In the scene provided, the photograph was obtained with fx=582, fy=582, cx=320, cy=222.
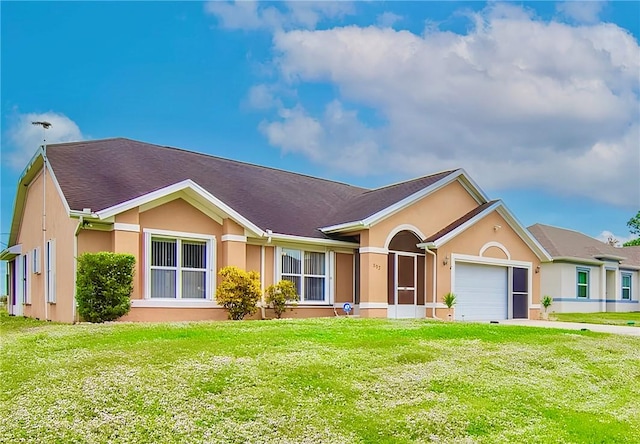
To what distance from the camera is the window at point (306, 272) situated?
19969mm

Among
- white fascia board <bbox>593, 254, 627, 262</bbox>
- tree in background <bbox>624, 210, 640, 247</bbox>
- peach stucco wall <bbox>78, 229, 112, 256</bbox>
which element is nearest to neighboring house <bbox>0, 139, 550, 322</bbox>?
peach stucco wall <bbox>78, 229, 112, 256</bbox>

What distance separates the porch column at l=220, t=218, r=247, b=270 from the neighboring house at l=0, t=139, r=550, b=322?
4cm

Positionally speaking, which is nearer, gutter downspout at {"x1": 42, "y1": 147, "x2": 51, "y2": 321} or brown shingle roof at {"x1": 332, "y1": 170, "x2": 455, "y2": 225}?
gutter downspout at {"x1": 42, "y1": 147, "x2": 51, "y2": 321}

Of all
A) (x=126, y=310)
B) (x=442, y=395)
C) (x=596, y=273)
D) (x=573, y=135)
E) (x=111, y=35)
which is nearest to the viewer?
(x=442, y=395)

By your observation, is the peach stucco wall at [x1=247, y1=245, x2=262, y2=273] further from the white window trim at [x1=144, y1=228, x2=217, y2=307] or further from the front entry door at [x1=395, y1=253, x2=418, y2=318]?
the front entry door at [x1=395, y1=253, x2=418, y2=318]

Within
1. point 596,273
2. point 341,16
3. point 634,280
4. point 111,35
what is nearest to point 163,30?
point 111,35

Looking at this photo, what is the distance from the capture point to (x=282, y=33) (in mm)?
21922

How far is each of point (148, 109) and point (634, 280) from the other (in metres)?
35.2

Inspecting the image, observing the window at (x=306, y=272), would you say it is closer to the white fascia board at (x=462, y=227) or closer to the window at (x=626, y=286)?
the white fascia board at (x=462, y=227)

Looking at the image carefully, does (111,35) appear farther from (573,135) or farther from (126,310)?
(573,135)

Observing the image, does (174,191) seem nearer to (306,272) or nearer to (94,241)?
(94,241)

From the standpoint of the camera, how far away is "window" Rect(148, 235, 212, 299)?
1669cm

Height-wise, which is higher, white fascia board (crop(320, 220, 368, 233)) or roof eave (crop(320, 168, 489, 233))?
roof eave (crop(320, 168, 489, 233))

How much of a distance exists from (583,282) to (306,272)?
22867 mm
